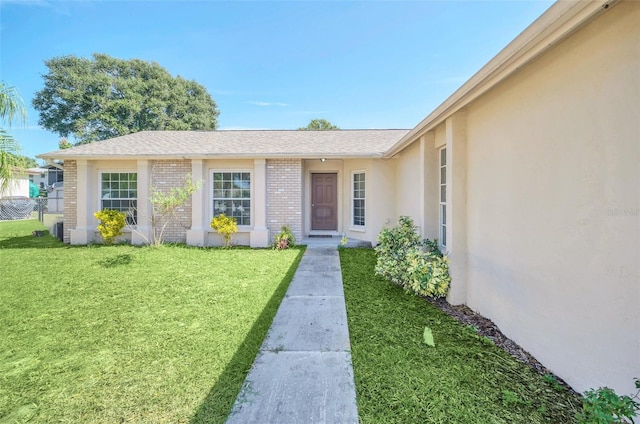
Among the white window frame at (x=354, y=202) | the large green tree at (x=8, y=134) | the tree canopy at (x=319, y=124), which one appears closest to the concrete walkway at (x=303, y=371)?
the large green tree at (x=8, y=134)

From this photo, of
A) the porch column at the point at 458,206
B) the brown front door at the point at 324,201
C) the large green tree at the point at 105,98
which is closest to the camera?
the porch column at the point at 458,206

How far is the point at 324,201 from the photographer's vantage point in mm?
11695

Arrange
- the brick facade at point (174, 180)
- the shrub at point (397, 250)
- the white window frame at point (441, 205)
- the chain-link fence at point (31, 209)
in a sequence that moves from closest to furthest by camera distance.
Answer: the shrub at point (397, 250) < the white window frame at point (441, 205) < the brick facade at point (174, 180) < the chain-link fence at point (31, 209)

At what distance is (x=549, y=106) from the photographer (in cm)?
279

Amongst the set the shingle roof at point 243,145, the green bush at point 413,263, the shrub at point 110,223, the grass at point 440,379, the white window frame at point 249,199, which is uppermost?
the shingle roof at point 243,145

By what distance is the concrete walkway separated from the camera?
7.64 feet

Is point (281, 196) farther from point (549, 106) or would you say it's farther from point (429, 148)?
point (549, 106)

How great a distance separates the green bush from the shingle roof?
12.7 ft

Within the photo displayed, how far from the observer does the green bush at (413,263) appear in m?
4.70

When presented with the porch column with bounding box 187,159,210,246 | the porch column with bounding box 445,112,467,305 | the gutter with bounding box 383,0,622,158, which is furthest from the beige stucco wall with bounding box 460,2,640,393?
the porch column with bounding box 187,159,210,246

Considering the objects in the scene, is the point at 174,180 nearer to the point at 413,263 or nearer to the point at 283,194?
the point at 283,194

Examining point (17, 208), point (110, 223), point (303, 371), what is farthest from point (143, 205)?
point (17, 208)

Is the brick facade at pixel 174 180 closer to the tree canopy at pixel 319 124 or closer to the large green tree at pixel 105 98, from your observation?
the large green tree at pixel 105 98

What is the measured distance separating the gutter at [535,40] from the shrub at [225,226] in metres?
7.59
